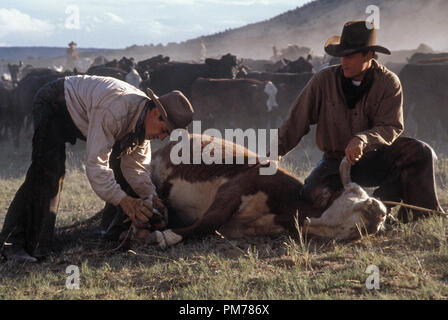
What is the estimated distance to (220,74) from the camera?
763 inches

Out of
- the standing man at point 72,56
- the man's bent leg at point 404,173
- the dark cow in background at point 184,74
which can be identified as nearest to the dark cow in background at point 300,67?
the dark cow in background at point 184,74

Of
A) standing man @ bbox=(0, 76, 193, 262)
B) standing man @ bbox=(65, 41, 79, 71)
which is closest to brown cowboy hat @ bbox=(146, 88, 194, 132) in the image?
standing man @ bbox=(0, 76, 193, 262)

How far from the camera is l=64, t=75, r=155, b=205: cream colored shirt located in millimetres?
4602

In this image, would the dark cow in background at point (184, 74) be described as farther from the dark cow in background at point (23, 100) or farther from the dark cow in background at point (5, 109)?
the dark cow in background at point (5, 109)

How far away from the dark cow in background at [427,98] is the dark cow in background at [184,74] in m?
6.07

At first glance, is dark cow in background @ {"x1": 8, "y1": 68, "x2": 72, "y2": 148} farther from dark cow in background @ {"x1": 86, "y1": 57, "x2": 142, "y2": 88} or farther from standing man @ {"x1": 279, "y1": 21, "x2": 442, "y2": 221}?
standing man @ {"x1": 279, "y1": 21, "x2": 442, "y2": 221}

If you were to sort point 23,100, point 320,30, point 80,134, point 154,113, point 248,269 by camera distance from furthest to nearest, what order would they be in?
point 320,30 → point 23,100 → point 80,134 → point 154,113 → point 248,269

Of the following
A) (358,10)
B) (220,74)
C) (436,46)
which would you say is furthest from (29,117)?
(358,10)

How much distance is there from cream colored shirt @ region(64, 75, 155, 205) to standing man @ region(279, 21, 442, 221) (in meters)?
1.70

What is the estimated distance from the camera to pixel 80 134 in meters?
5.23

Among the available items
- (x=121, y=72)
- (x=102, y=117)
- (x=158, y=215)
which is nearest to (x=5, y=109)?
(x=121, y=72)

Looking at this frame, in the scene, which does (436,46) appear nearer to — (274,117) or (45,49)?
(274,117)

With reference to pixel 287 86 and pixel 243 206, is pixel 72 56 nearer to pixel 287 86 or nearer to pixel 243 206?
pixel 287 86

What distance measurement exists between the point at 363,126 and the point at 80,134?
8.71 ft
